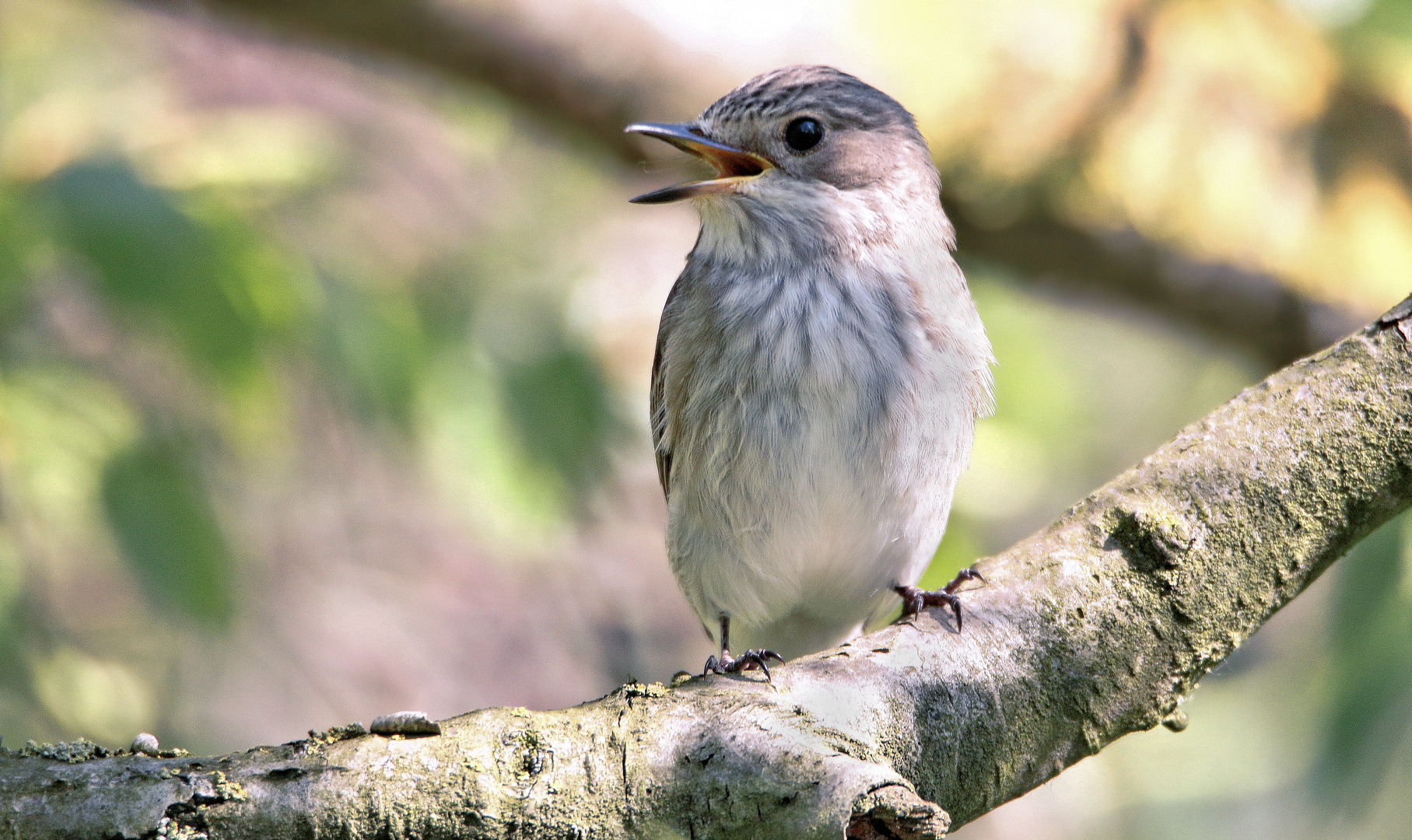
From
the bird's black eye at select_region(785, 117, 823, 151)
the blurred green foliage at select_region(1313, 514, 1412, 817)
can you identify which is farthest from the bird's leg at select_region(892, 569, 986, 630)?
the bird's black eye at select_region(785, 117, 823, 151)

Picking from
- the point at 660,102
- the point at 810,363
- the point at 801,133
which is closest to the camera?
the point at 810,363

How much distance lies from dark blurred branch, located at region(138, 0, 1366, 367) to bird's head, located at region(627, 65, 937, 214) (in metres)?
1.74

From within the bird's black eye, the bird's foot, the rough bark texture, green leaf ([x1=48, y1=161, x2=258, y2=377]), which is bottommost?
the rough bark texture

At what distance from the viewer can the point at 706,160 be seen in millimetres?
4301

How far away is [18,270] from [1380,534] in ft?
13.8

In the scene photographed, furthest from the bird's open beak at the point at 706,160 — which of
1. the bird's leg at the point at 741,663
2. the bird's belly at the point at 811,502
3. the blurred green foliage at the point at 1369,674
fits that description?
the blurred green foliage at the point at 1369,674

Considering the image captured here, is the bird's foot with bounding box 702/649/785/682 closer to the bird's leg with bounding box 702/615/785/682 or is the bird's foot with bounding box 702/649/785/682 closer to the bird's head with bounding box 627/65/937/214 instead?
the bird's leg with bounding box 702/615/785/682

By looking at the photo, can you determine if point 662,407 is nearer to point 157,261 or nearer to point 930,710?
point 157,261

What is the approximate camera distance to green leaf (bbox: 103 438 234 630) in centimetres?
358

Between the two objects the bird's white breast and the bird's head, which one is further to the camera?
the bird's head

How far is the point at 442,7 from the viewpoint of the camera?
18.5 ft

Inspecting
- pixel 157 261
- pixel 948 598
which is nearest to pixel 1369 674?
pixel 948 598

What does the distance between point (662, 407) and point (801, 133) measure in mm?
1076

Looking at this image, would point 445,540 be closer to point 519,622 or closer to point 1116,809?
point 519,622
